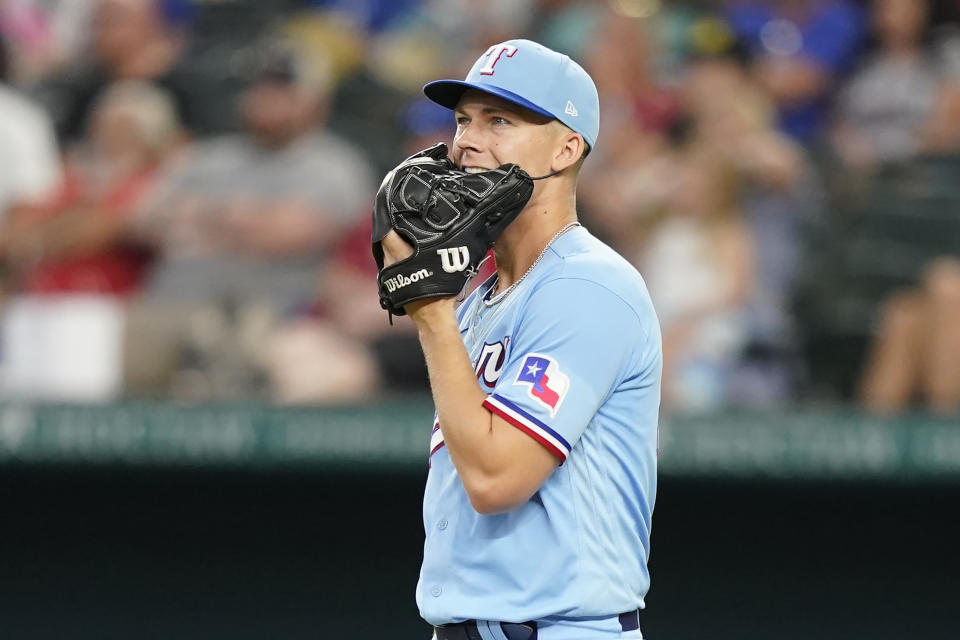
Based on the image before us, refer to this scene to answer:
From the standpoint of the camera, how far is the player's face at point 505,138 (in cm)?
247

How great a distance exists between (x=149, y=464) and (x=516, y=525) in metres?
2.73

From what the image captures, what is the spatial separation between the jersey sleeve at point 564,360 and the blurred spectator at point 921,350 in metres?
2.46

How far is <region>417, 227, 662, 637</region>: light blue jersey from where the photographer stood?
2283 millimetres

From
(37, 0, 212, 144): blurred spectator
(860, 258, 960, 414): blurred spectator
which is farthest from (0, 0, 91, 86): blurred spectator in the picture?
(860, 258, 960, 414): blurred spectator

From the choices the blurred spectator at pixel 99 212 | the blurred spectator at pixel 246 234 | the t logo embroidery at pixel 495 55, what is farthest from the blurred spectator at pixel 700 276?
the t logo embroidery at pixel 495 55

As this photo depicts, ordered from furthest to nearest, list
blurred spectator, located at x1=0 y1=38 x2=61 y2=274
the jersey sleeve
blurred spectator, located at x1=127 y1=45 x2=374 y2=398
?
blurred spectator, located at x1=0 y1=38 x2=61 y2=274 → blurred spectator, located at x1=127 y1=45 x2=374 y2=398 → the jersey sleeve

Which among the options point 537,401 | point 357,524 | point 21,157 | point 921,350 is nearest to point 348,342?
point 357,524

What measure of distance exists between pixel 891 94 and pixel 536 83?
389cm

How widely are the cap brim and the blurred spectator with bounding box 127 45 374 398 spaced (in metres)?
2.53

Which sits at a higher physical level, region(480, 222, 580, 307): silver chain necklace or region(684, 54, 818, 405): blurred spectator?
region(684, 54, 818, 405): blurred spectator

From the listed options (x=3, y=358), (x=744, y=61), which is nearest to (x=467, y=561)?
(x=3, y=358)

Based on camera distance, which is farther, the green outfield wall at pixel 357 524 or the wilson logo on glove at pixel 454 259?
the green outfield wall at pixel 357 524

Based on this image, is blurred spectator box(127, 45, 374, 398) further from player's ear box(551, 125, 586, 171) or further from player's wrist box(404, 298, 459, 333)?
player's wrist box(404, 298, 459, 333)

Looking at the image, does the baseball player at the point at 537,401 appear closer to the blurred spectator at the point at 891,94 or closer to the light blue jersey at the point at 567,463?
the light blue jersey at the point at 567,463
